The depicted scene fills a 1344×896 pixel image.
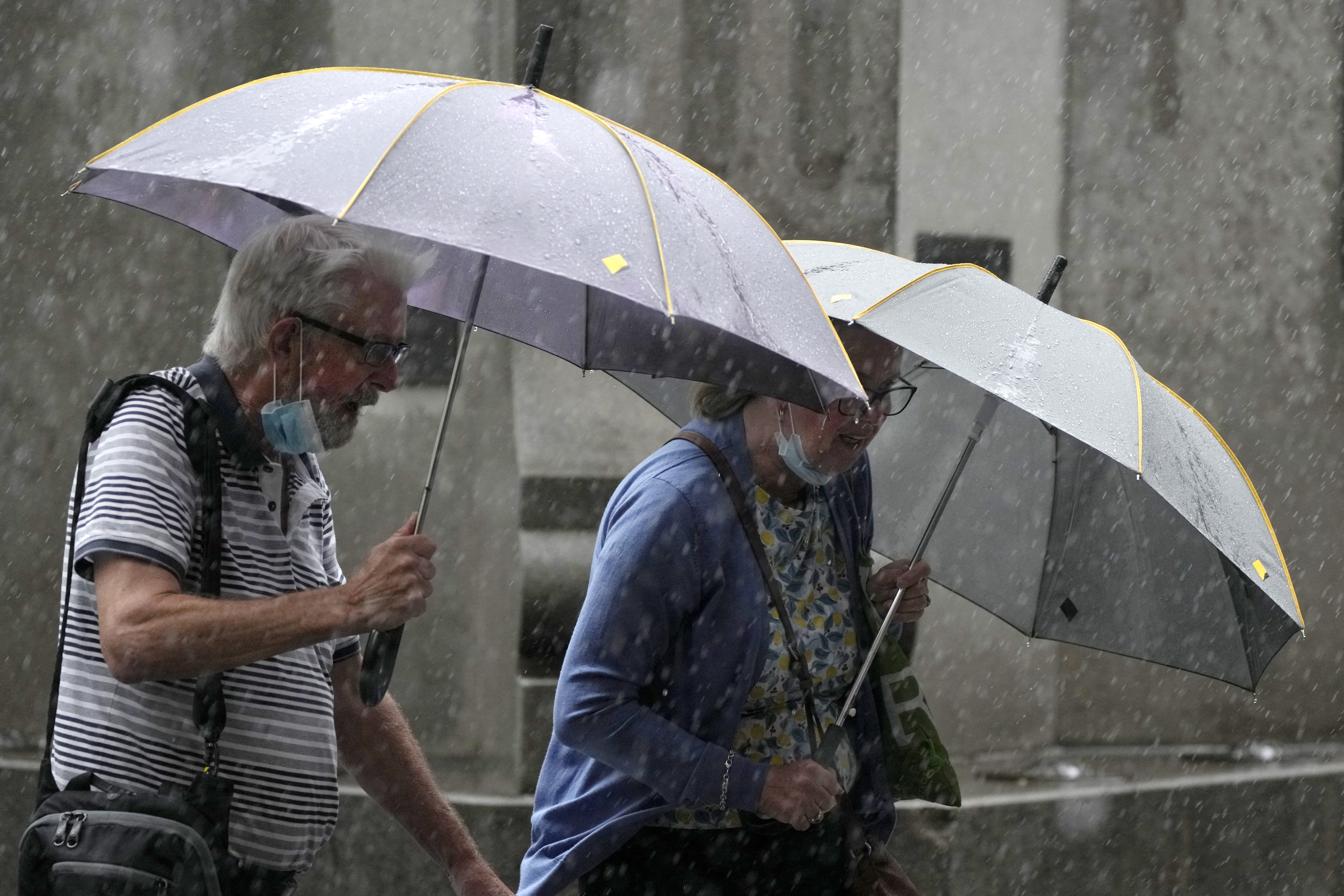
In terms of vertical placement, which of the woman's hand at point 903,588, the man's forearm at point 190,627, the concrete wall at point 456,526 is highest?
the man's forearm at point 190,627

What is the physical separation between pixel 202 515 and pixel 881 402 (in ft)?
4.56

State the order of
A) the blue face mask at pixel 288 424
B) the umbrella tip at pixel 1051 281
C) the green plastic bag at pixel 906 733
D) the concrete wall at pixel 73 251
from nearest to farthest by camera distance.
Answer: the blue face mask at pixel 288 424, the green plastic bag at pixel 906 733, the umbrella tip at pixel 1051 281, the concrete wall at pixel 73 251

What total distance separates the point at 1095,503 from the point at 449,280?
1.56 m

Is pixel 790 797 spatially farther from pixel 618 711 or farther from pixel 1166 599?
pixel 1166 599

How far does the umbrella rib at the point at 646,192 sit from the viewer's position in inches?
83.7

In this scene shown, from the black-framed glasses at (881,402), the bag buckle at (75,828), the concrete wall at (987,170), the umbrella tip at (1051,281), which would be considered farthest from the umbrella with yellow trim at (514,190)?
the concrete wall at (987,170)

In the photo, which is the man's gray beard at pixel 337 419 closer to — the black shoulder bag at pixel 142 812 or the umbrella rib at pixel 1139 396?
the black shoulder bag at pixel 142 812

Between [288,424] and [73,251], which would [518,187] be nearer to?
[288,424]

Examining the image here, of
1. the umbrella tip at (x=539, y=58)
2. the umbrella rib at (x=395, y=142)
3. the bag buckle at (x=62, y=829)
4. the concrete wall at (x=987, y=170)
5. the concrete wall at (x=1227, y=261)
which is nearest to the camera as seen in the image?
the umbrella rib at (x=395, y=142)

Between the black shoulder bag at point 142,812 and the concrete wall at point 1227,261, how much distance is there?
588 cm

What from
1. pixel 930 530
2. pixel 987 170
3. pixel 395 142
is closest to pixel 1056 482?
pixel 930 530

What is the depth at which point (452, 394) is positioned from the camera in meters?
2.62

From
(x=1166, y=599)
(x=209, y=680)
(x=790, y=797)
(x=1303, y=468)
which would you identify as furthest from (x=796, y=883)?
(x=1303, y=468)

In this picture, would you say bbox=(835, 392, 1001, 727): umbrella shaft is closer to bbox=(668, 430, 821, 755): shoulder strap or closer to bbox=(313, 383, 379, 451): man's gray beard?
bbox=(668, 430, 821, 755): shoulder strap
